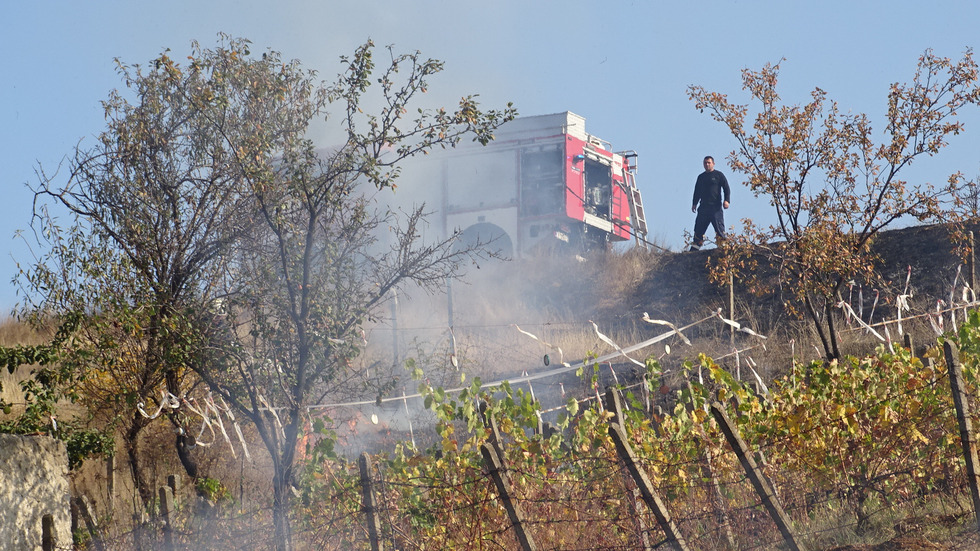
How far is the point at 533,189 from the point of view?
2369 cm

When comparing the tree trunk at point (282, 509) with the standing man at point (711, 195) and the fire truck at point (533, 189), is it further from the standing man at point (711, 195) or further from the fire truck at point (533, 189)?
the fire truck at point (533, 189)

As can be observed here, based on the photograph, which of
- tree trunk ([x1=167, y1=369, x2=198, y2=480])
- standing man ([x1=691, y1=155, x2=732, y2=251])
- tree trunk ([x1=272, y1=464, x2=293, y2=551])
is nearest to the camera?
tree trunk ([x1=272, y1=464, x2=293, y2=551])

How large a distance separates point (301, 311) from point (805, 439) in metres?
4.15

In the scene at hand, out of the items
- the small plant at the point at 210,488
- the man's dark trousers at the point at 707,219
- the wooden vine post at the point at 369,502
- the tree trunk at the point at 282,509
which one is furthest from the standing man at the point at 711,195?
the wooden vine post at the point at 369,502

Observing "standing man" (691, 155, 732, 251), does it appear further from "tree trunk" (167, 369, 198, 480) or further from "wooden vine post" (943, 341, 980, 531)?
"wooden vine post" (943, 341, 980, 531)

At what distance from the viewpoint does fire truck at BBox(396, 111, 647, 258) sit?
2366 centimetres

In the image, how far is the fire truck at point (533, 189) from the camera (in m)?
23.7

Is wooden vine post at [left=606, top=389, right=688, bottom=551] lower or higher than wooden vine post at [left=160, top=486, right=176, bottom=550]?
higher

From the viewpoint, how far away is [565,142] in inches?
931

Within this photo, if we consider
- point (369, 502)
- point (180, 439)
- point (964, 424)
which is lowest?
point (369, 502)

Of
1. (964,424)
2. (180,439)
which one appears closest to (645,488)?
(964,424)

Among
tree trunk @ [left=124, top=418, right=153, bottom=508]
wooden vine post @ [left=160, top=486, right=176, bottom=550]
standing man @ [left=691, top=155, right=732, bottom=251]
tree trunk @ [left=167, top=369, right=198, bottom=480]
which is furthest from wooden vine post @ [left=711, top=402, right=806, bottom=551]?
standing man @ [left=691, top=155, right=732, bottom=251]

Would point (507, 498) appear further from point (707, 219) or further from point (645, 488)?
point (707, 219)

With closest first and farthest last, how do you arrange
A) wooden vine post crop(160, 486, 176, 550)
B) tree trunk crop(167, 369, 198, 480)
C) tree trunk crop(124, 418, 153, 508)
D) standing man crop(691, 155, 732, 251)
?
wooden vine post crop(160, 486, 176, 550)
tree trunk crop(167, 369, 198, 480)
tree trunk crop(124, 418, 153, 508)
standing man crop(691, 155, 732, 251)
